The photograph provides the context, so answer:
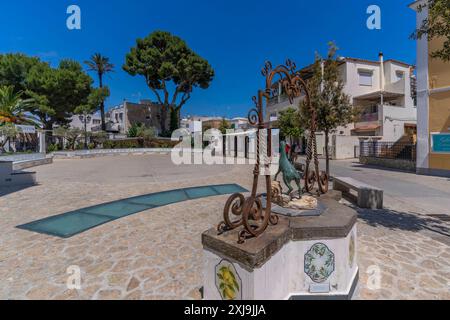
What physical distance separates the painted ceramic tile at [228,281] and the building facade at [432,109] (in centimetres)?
1390

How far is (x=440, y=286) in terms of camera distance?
2.77m

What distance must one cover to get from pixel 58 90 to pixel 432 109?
35.3m

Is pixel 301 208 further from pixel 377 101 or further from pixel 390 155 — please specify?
pixel 377 101

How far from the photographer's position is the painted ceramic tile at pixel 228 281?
6.33ft

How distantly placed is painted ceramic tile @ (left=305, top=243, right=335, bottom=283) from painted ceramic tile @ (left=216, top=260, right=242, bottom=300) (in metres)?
0.80

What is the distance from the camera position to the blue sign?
425 inches

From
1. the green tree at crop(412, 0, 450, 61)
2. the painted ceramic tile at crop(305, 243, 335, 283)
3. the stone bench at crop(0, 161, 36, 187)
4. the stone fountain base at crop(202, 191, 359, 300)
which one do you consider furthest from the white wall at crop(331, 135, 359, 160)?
the stone bench at crop(0, 161, 36, 187)

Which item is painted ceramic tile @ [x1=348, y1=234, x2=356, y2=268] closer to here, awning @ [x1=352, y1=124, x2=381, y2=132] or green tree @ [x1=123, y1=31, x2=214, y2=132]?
awning @ [x1=352, y1=124, x2=381, y2=132]

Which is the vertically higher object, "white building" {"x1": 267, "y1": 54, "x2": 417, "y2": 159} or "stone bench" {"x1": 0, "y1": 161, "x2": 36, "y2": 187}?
"white building" {"x1": 267, "y1": 54, "x2": 417, "y2": 159}

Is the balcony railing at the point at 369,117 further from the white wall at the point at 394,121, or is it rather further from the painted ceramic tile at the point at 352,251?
the painted ceramic tile at the point at 352,251

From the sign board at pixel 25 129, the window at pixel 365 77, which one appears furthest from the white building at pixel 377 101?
the sign board at pixel 25 129

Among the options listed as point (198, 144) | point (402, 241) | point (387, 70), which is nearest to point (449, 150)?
point (402, 241)
